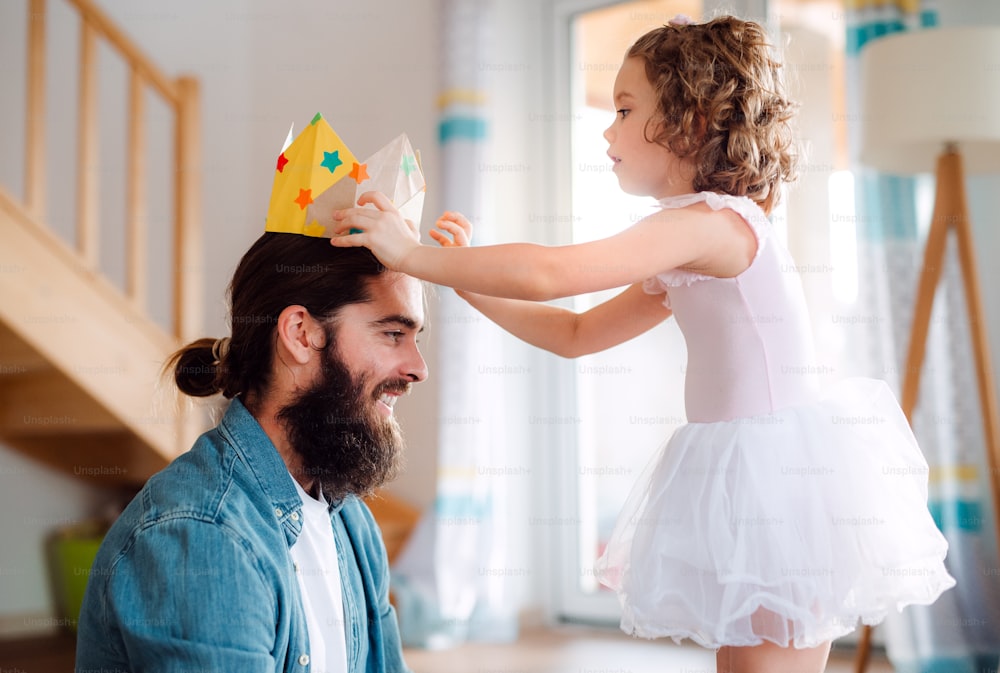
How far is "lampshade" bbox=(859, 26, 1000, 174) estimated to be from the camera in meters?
2.37

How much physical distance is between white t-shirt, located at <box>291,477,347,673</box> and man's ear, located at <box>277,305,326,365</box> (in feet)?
0.61

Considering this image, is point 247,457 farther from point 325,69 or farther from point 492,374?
point 325,69

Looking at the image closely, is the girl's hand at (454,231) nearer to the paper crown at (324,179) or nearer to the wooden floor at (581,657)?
the paper crown at (324,179)

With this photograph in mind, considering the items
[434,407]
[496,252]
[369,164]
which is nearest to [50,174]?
[434,407]

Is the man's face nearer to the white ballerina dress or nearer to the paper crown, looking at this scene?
the paper crown

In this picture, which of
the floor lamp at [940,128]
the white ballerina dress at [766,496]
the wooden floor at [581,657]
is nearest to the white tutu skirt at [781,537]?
the white ballerina dress at [766,496]

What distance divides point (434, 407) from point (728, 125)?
252 cm

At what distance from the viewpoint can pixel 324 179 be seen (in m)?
1.34

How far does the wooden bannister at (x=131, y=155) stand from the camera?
302 cm

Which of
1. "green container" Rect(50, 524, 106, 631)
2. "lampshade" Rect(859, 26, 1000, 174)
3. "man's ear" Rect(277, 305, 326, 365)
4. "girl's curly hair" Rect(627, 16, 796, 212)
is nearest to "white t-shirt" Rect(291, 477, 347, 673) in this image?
"man's ear" Rect(277, 305, 326, 365)

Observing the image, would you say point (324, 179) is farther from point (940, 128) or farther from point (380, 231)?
point (940, 128)

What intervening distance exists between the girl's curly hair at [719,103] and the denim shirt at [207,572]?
731 millimetres

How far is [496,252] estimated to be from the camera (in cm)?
124

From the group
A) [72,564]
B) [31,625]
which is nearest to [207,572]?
[72,564]
